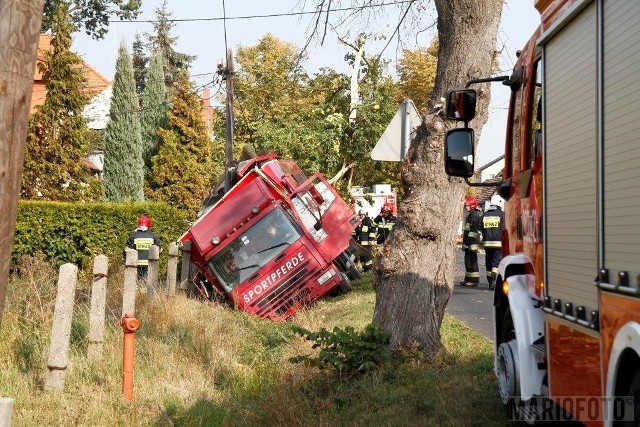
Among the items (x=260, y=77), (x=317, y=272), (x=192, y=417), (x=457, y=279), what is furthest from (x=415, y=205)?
(x=260, y=77)

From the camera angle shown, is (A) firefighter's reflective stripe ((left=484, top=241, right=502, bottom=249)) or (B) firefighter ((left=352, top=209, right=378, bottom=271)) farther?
(B) firefighter ((left=352, top=209, right=378, bottom=271))

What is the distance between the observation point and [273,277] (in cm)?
1544

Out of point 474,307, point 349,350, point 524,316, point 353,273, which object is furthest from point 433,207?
point 353,273

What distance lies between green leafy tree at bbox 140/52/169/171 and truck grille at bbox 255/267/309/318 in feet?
111

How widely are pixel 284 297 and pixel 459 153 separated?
931cm

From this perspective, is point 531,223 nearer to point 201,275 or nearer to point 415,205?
point 415,205

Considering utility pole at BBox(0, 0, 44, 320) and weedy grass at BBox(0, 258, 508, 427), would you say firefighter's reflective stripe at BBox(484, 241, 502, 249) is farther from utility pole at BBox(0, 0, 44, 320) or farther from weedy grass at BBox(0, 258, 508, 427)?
utility pole at BBox(0, 0, 44, 320)

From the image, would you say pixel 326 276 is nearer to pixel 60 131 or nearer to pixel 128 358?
pixel 128 358

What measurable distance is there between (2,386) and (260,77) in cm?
5054

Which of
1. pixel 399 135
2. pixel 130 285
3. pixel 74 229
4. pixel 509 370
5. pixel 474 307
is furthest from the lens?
pixel 74 229

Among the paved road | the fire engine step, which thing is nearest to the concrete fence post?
the fire engine step

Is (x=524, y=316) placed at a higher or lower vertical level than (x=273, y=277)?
higher
